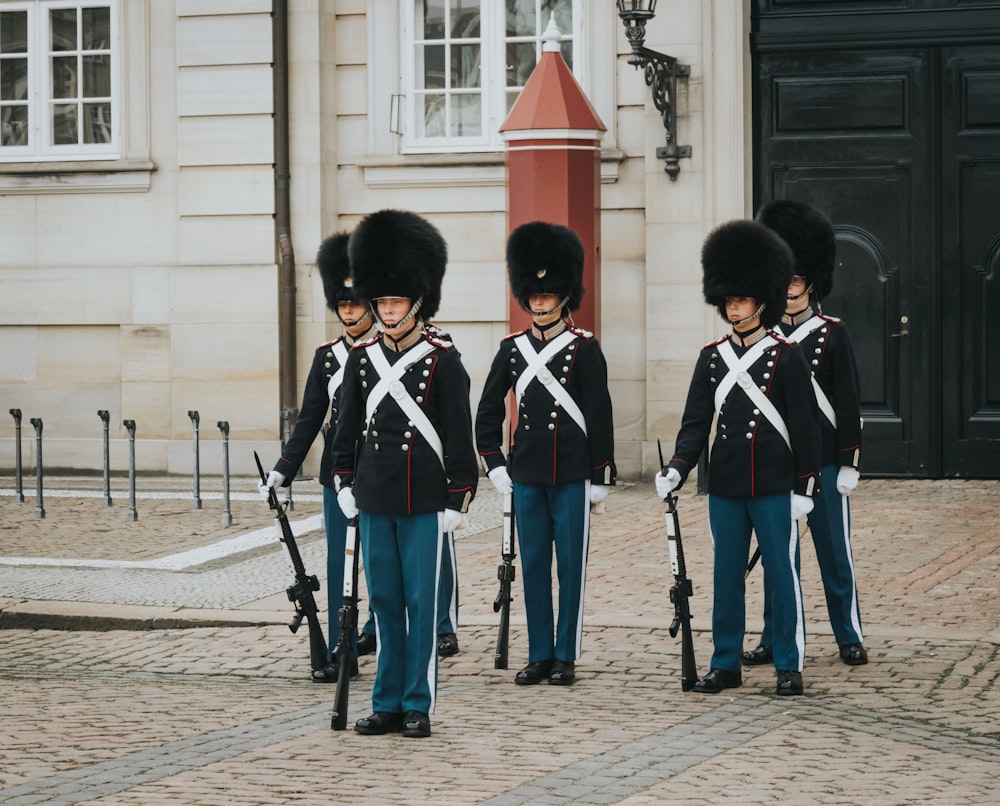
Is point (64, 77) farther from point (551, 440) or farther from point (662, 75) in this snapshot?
point (551, 440)

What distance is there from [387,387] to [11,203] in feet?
32.9

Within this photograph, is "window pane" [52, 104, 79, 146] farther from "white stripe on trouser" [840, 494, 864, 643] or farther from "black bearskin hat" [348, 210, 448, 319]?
"white stripe on trouser" [840, 494, 864, 643]

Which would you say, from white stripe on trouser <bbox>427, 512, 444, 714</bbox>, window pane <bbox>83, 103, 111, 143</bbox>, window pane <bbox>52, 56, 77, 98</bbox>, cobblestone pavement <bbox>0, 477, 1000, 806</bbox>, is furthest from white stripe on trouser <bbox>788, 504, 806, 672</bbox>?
window pane <bbox>52, 56, 77, 98</bbox>

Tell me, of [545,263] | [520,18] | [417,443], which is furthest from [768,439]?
[520,18]

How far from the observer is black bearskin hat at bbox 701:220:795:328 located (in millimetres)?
7379

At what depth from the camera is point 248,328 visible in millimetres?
15211

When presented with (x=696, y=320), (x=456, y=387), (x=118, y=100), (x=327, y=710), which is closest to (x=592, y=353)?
(x=456, y=387)

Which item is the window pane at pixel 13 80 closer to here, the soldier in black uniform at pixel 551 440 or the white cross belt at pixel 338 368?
the white cross belt at pixel 338 368

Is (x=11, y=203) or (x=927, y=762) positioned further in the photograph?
(x=11, y=203)

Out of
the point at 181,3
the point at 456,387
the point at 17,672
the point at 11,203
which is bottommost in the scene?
the point at 17,672

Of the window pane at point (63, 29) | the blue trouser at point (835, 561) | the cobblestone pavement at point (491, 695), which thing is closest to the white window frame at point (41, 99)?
the window pane at point (63, 29)

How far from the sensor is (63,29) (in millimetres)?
16031

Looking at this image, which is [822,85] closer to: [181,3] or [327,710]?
[181,3]

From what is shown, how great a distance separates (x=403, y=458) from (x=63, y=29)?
1054 cm
